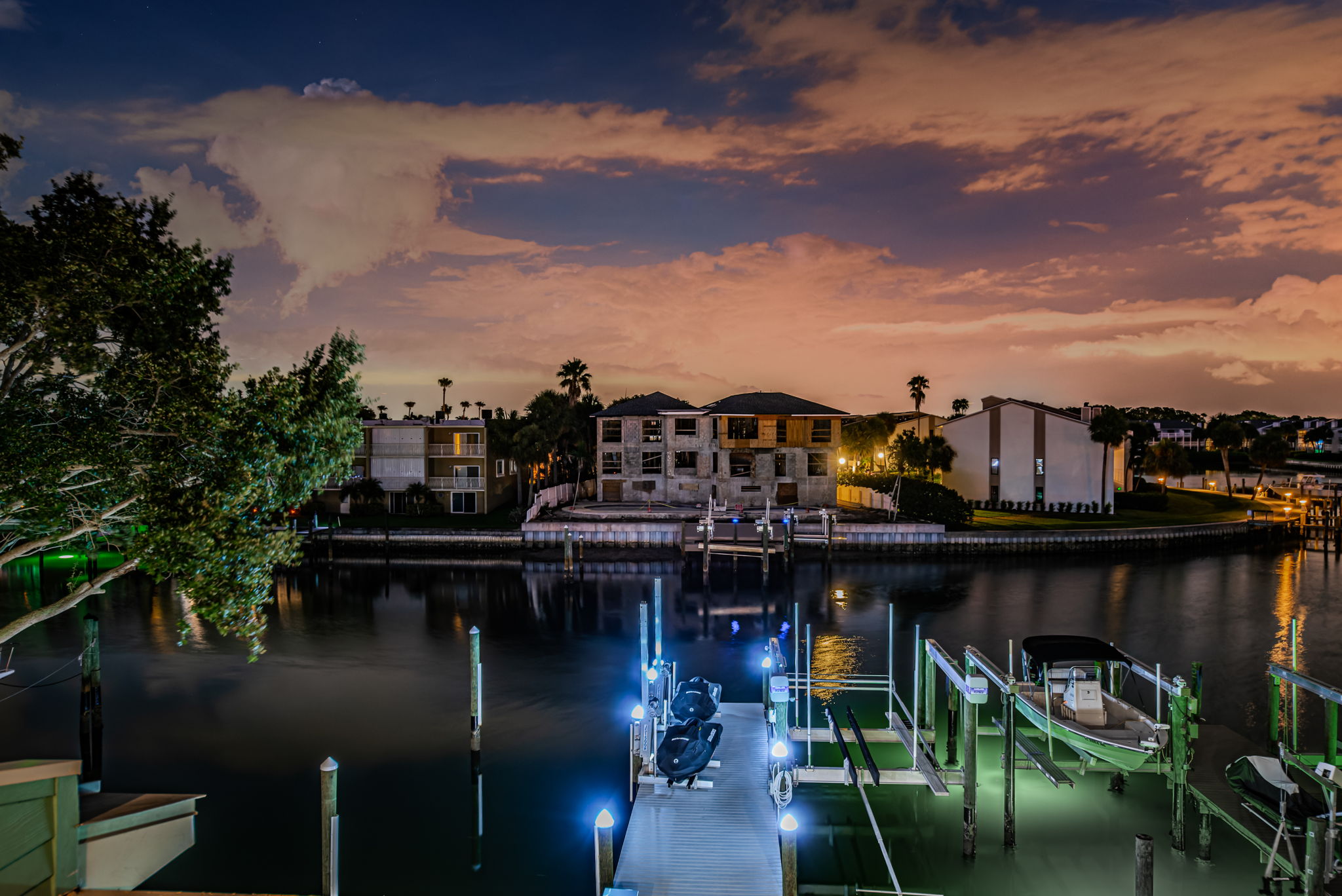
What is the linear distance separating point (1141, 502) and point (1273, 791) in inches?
2507

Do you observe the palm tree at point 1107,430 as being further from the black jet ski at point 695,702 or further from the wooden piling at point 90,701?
the wooden piling at point 90,701

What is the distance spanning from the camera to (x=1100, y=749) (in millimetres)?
13195

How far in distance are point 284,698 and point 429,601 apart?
14.1 m

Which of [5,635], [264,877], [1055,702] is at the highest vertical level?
[5,635]

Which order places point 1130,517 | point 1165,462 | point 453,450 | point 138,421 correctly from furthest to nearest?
point 1165,462, point 1130,517, point 453,450, point 138,421

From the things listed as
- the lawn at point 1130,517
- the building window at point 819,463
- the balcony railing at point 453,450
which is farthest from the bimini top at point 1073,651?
the balcony railing at point 453,450

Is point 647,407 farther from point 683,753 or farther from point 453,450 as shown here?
point 683,753

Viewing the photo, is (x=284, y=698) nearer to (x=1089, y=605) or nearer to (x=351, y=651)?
(x=351, y=651)

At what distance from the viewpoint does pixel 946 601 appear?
36031 millimetres

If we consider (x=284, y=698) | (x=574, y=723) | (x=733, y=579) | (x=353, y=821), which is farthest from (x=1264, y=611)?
(x=284, y=698)

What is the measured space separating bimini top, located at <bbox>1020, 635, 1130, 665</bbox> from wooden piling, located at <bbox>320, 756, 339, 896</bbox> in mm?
13347

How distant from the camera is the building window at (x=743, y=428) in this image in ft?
192

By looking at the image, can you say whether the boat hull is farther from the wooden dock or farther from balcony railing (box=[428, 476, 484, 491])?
balcony railing (box=[428, 476, 484, 491])

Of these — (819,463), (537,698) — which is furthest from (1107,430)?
(537,698)
